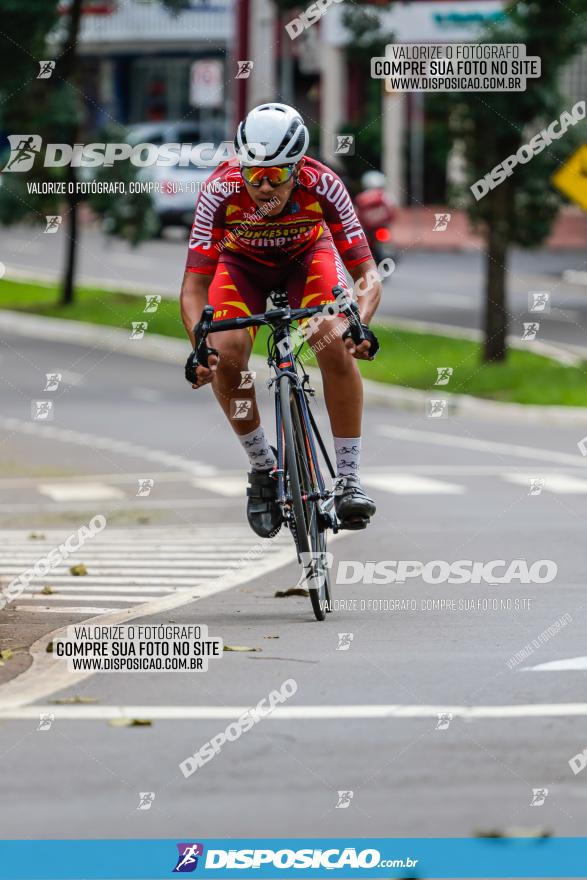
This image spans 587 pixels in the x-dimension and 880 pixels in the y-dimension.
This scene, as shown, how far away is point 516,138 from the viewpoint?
87.1 feet

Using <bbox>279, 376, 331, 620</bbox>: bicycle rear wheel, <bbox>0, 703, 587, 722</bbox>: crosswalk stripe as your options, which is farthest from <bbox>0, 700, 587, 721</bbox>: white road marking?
<bbox>279, 376, 331, 620</bbox>: bicycle rear wheel

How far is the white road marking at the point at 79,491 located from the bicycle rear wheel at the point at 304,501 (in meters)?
7.47

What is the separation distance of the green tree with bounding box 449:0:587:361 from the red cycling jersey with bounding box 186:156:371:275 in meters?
16.2

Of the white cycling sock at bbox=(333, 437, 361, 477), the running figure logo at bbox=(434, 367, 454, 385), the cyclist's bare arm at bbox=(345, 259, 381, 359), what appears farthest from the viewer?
the running figure logo at bbox=(434, 367, 454, 385)

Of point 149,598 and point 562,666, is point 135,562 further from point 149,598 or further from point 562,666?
point 562,666

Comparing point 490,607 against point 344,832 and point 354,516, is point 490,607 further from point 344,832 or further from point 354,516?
point 344,832

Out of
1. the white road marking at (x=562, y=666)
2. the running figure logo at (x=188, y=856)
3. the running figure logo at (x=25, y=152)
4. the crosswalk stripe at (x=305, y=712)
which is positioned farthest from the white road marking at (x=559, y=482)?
the running figure logo at (x=25, y=152)

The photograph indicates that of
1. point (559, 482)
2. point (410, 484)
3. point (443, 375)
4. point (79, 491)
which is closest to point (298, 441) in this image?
point (443, 375)

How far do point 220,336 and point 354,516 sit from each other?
37.7 inches

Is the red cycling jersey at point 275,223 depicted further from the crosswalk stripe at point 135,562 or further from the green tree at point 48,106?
the green tree at point 48,106

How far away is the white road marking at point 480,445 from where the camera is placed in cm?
1862

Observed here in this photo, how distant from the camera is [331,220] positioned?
9109mm

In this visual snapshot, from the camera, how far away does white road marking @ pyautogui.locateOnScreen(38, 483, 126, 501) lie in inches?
647

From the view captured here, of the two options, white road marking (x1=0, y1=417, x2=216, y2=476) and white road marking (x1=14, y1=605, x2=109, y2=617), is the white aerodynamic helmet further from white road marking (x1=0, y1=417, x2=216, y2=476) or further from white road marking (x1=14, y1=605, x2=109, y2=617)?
white road marking (x1=0, y1=417, x2=216, y2=476)
